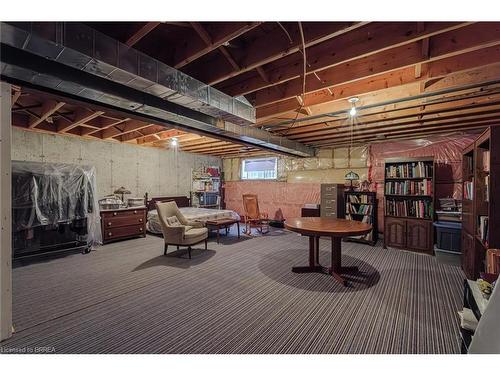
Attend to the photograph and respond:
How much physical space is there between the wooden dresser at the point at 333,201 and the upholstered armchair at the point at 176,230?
303 cm

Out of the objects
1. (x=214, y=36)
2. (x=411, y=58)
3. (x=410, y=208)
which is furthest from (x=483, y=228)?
(x=214, y=36)

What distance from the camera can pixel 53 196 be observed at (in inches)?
152

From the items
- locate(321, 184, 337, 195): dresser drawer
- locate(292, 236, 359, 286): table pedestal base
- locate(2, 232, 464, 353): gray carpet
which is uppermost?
locate(321, 184, 337, 195): dresser drawer

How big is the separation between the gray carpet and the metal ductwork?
2.14 m

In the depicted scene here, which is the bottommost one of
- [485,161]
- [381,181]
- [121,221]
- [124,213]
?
[121,221]

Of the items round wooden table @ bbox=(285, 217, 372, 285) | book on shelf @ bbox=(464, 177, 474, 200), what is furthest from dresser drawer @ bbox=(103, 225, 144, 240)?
book on shelf @ bbox=(464, 177, 474, 200)

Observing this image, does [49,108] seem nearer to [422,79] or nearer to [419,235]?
[422,79]

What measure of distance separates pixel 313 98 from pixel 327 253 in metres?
2.77

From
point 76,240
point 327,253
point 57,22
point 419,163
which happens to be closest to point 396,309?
point 327,253

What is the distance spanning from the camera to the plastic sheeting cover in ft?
11.7

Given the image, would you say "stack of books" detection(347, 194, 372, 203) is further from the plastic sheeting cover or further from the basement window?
the plastic sheeting cover

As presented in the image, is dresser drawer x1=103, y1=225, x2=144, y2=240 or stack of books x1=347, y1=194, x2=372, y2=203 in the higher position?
stack of books x1=347, y1=194, x2=372, y2=203

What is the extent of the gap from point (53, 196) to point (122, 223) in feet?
4.58

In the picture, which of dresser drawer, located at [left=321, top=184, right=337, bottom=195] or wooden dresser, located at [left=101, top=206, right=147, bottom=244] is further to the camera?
dresser drawer, located at [left=321, top=184, right=337, bottom=195]
